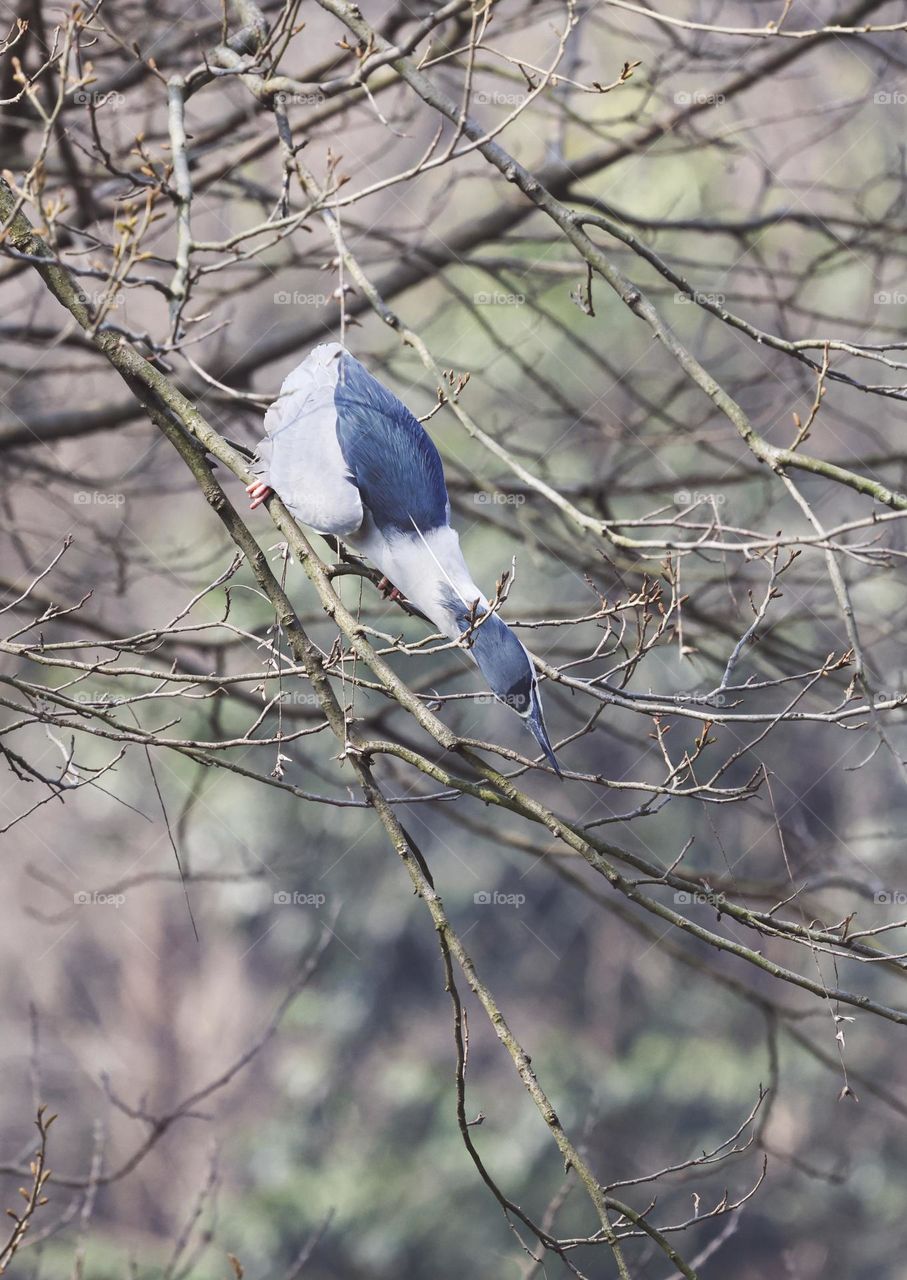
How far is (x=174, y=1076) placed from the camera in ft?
8.18

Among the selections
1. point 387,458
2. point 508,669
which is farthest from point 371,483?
point 508,669

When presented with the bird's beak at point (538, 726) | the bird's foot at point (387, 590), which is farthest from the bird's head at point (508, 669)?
the bird's foot at point (387, 590)

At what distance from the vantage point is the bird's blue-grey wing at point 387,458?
1000 mm

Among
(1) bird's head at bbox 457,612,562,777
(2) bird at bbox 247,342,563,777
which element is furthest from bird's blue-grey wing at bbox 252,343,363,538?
(1) bird's head at bbox 457,612,562,777

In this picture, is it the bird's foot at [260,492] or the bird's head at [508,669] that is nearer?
the bird's head at [508,669]

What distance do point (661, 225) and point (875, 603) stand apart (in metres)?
0.89

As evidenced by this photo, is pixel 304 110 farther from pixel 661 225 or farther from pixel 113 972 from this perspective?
pixel 113 972

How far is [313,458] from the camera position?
103 cm

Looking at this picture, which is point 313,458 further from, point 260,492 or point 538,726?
point 538,726

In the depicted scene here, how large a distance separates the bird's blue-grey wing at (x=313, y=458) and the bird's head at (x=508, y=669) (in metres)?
0.21

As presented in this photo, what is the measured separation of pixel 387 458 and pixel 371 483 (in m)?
0.03

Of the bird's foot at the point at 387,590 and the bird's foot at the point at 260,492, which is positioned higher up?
the bird's foot at the point at 387,590

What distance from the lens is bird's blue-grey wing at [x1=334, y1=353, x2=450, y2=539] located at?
1.00m

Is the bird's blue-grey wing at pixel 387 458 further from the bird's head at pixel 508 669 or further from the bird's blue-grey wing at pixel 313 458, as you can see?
the bird's head at pixel 508 669
